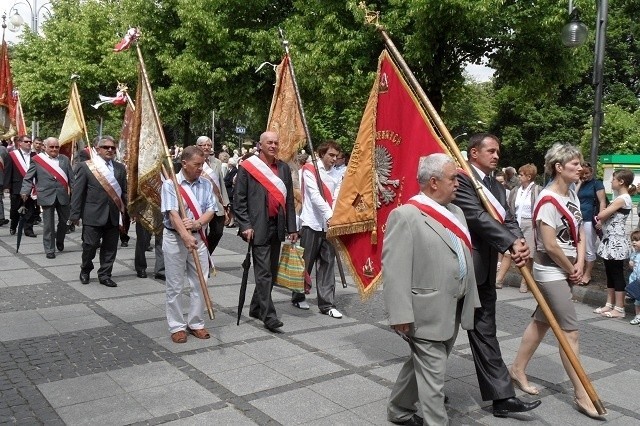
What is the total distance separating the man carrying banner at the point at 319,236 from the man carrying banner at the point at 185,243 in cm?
149

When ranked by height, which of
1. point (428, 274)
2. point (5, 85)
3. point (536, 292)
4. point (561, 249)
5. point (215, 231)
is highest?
point (5, 85)

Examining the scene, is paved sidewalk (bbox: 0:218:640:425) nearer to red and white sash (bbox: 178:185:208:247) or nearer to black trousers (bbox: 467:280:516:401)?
black trousers (bbox: 467:280:516:401)

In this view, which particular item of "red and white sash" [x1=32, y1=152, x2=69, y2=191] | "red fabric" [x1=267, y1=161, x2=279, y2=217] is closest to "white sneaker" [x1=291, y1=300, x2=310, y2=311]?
"red fabric" [x1=267, y1=161, x2=279, y2=217]

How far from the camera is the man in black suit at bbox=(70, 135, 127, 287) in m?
8.66

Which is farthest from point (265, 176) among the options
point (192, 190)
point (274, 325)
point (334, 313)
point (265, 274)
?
point (334, 313)

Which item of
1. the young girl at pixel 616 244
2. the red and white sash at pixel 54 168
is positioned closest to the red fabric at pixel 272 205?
the young girl at pixel 616 244

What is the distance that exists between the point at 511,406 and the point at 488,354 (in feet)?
1.20

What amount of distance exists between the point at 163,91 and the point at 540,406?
72.8 ft

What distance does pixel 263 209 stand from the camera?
258 inches

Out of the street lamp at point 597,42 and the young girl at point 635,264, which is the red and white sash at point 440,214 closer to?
the young girl at point 635,264

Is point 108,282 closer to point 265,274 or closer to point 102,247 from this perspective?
point 102,247

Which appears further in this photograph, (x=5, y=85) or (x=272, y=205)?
(x=5, y=85)

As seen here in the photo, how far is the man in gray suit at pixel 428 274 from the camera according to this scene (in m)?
3.76

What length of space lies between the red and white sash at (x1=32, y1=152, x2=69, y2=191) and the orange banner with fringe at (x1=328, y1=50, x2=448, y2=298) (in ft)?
23.5
